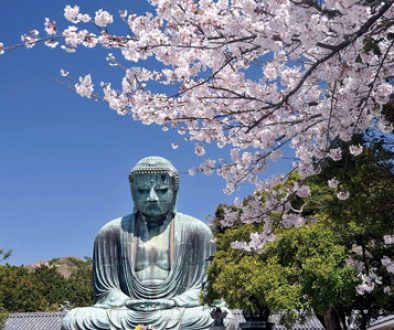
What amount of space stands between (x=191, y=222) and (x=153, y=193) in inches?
44.4

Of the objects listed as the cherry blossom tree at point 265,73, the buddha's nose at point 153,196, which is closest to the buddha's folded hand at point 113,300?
the buddha's nose at point 153,196

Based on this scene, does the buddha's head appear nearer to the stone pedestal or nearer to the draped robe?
the draped robe

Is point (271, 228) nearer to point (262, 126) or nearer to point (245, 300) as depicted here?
point (262, 126)

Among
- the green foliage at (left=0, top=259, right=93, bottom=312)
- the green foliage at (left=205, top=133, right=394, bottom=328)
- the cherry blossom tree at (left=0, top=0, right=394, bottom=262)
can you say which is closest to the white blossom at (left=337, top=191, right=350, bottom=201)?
the cherry blossom tree at (left=0, top=0, right=394, bottom=262)

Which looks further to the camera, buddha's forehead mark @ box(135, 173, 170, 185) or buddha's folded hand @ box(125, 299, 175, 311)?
buddha's forehead mark @ box(135, 173, 170, 185)

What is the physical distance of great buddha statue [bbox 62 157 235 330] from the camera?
1263 centimetres

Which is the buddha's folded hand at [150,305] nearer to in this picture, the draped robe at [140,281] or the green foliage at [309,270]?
the draped robe at [140,281]

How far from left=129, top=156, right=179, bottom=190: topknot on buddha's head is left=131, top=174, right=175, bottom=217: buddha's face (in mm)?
82

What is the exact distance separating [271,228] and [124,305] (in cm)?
685

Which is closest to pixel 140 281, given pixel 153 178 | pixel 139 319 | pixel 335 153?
pixel 139 319

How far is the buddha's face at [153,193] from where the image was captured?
44.0 feet

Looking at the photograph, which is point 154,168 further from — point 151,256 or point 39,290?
point 39,290

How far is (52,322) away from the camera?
1016 inches

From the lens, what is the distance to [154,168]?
13.5 m
